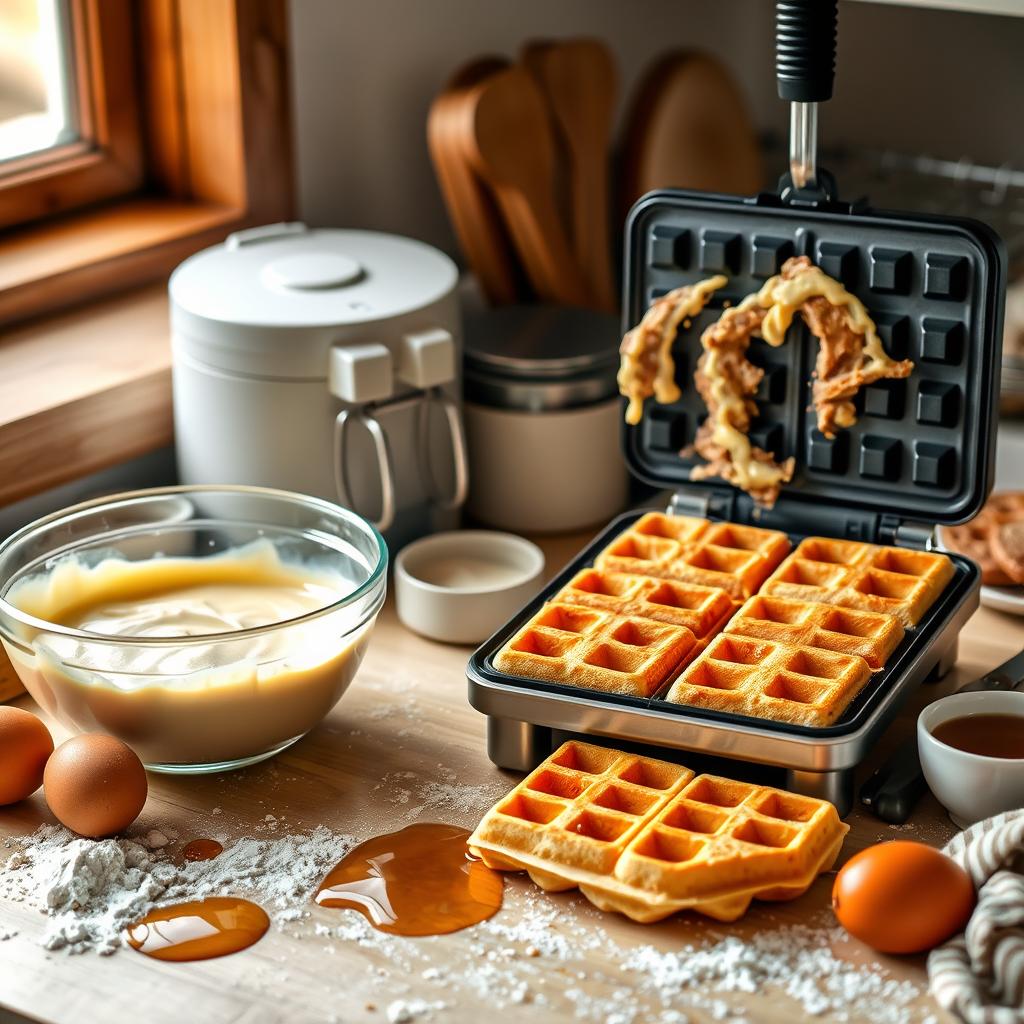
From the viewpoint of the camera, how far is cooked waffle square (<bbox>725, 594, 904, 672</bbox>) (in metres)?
1.34

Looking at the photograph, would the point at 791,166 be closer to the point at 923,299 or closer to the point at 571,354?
the point at 923,299

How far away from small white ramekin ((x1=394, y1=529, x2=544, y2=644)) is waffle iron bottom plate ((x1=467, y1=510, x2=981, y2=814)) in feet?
0.54

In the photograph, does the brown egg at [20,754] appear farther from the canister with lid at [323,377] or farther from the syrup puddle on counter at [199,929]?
the canister with lid at [323,377]

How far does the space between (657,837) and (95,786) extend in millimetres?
433

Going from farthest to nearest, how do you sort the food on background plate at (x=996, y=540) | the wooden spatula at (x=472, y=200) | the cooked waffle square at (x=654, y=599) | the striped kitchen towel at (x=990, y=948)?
the wooden spatula at (x=472, y=200), the food on background plate at (x=996, y=540), the cooked waffle square at (x=654, y=599), the striped kitchen towel at (x=990, y=948)

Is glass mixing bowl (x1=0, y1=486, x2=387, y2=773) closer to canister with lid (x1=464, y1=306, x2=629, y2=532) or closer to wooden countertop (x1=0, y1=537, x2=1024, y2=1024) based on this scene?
wooden countertop (x1=0, y1=537, x2=1024, y2=1024)

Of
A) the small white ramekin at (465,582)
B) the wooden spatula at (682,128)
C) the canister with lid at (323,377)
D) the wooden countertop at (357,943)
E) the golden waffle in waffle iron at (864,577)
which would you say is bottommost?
the wooden countertop at (357,943)

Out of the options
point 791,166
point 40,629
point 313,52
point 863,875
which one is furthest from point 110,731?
point 313,52

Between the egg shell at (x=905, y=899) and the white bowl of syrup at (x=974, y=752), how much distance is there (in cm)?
11

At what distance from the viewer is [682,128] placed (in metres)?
2.18

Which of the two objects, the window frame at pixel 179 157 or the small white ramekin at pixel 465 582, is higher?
the window frame at pixel 179 157

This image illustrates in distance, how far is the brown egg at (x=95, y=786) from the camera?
1239mm

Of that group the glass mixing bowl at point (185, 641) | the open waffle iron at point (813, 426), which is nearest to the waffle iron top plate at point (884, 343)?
the open waffle iron at point (813, 426)

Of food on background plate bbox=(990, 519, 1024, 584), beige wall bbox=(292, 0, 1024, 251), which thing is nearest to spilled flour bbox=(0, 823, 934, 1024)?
food on background plate bbox=(990, 519, 1024, 584)
